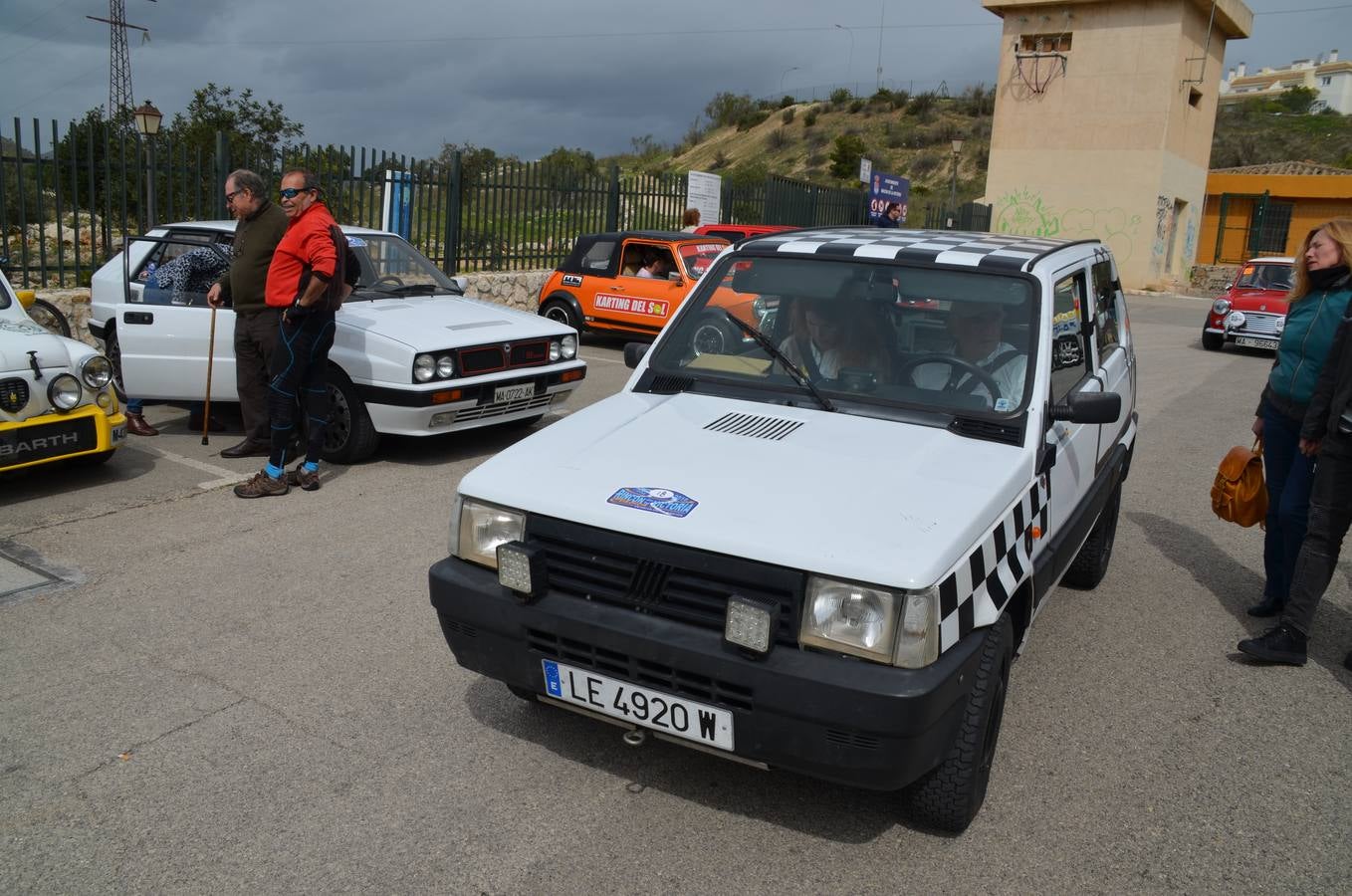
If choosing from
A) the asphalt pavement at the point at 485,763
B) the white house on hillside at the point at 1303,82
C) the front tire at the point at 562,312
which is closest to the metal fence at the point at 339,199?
the front tire at the point at 562,312

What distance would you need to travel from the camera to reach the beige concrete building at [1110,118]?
30.9 metres

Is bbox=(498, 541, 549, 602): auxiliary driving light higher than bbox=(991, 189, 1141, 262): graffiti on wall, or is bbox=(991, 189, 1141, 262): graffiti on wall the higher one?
bbox=(991, 189, 1141, 262): graffiti on wall

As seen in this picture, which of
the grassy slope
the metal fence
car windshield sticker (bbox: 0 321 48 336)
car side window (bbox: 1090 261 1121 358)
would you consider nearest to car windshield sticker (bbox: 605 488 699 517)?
car side window (bbox: 1090 261 1121 358)

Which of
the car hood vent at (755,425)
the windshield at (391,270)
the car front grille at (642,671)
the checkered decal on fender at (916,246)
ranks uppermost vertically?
the checkered decal on fender at (916,246)

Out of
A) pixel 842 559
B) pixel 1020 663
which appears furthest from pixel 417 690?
pixel 1020 663

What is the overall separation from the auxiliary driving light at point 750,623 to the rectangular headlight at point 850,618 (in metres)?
0.11

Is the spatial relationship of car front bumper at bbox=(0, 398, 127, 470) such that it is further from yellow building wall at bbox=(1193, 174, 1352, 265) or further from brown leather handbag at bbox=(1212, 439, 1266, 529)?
yellow building wall at bbox=(1193, 174, 1352, 265)

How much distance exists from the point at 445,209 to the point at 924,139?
5492 centimetres

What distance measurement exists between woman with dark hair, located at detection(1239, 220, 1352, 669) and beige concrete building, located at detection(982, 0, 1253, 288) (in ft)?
98.3

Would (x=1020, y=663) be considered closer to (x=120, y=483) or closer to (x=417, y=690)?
(x=417, y=690)

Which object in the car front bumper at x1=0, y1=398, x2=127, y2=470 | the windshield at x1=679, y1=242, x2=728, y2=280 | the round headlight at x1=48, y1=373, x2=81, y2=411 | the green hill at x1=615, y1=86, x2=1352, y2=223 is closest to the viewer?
the car front bumper at x1=0, y1=398, x2=127, y2=470

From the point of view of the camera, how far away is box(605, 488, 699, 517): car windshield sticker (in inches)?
117

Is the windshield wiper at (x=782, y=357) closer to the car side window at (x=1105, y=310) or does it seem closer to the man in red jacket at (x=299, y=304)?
the car side window at (x=1105, y=310)

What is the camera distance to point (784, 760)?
282cm
